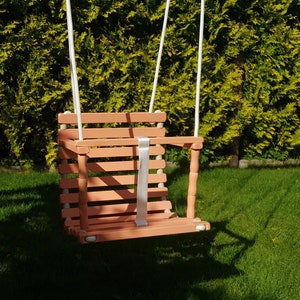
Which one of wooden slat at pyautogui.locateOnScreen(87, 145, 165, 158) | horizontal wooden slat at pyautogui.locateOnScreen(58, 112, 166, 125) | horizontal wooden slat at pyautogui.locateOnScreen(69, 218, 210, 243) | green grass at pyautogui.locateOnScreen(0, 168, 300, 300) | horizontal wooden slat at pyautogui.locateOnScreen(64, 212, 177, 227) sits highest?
horizontal wooden slat at pyautogui.locateOnScreen(58, 112, 166, 125)

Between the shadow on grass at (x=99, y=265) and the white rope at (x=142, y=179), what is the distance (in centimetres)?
49

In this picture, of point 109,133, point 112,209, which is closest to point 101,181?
point 112,209

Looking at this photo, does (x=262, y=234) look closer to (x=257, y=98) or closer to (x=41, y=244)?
(x=41, y=244)

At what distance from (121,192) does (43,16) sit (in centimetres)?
306

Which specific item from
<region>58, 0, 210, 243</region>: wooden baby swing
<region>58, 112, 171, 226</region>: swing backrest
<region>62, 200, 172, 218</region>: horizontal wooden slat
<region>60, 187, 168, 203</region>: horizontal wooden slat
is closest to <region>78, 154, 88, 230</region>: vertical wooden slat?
<region>58, 0, 210, 243</region>: wooden baby swing

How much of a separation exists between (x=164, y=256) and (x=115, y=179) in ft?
2.29

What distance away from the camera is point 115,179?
3586mm

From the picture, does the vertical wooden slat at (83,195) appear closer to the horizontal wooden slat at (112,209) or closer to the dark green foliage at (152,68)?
the horizontal wooden slat at (112,209)

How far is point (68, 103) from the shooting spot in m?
6.10

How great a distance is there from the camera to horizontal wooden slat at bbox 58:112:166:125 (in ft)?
11.7

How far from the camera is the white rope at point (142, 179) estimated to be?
2863 mm

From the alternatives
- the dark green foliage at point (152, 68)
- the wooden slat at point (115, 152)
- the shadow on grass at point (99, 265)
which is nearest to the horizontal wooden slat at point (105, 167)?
the wooden slat at point (115, 152)

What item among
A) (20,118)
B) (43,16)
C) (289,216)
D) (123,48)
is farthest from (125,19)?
(289,216)

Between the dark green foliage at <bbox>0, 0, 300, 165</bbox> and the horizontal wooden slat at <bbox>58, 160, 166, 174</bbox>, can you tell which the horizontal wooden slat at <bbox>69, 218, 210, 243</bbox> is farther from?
the dark green foliage at <bbox>0, 0, 300, 165</bbox>
